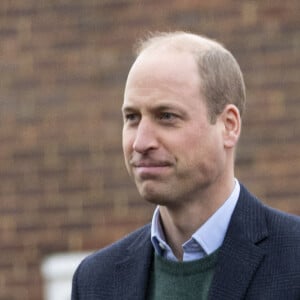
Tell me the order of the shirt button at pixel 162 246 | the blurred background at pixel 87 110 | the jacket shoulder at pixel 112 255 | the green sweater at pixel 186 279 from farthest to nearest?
the blurred background at pixel 87 110, the jacket shoulder at pixel 112 255, the shirt button at pixel 162 246, the green sweater at pixel 186 279

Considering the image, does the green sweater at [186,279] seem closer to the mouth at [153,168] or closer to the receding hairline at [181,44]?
the mouth at [153,168]

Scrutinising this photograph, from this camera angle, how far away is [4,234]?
25.3 ft

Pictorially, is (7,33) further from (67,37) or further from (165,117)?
(165,117)

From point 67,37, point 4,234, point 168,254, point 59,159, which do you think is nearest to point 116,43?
point 67,37

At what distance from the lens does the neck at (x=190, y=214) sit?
13.7 feet

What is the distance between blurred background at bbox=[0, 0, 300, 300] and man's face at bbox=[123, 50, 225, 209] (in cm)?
337

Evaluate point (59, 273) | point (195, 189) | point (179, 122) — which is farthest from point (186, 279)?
point (59, 273)

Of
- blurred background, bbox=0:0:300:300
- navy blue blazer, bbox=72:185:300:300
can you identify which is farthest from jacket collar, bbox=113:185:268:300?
blurred background, bbox=0:0:300:300

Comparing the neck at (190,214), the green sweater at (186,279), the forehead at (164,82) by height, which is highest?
the forehead at (164,82)

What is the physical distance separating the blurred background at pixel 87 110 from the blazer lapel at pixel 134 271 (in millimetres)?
3088

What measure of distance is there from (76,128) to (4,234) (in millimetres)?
782

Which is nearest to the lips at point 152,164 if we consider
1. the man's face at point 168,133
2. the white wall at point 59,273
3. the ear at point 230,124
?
the man's face at point 168,133

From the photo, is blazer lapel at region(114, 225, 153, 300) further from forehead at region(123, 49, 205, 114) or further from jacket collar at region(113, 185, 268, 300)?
forehead at region(123, 49, 205, 114)

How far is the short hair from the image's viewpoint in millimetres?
4168
